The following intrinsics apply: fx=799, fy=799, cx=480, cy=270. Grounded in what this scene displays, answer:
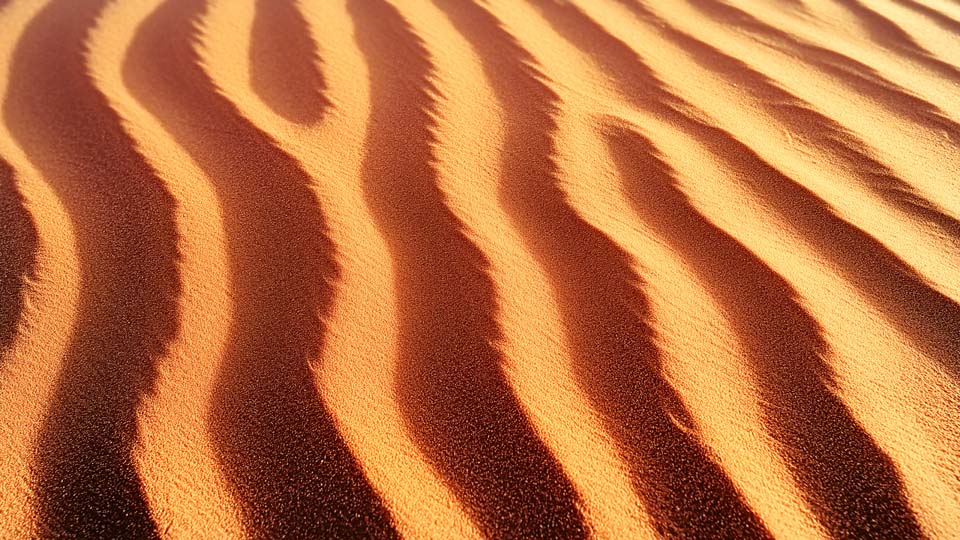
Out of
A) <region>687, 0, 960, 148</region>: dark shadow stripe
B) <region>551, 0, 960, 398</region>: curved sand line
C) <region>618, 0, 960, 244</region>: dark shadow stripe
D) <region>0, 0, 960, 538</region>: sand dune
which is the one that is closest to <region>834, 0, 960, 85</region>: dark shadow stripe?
<region>0, 0, 960, 538</region>: sand dune

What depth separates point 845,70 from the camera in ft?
6.20

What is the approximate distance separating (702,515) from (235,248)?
843mm

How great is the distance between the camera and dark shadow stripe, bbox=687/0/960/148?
5.50ft

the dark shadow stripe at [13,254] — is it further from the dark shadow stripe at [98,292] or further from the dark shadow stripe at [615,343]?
the dark shadow stripe at [615,343]

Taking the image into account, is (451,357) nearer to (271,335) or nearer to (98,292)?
(271,335)

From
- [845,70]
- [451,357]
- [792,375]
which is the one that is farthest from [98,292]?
[845,70]

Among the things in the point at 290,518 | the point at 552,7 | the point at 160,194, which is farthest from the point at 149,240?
the point at 552,7

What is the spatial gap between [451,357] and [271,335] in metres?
0.26

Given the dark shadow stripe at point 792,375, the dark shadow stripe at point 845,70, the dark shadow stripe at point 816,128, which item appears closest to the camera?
the dark shadow stripe at point 792,375

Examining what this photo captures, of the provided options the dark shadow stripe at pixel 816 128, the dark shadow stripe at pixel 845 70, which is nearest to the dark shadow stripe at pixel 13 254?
the dark shadow stripe at pixel 816 128

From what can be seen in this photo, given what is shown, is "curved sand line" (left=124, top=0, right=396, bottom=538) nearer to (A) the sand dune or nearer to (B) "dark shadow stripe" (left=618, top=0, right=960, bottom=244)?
(A) the sand dune

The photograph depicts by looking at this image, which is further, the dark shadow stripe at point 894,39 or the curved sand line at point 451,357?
the dark shadow stripe at point 894,39

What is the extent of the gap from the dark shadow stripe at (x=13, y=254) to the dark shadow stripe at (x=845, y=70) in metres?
1.69

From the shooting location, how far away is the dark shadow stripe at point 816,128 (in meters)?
1.38
